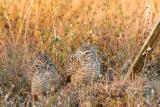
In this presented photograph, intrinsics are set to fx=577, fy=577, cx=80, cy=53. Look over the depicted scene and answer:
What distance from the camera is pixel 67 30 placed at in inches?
248

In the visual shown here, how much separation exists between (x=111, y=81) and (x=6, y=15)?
156cm

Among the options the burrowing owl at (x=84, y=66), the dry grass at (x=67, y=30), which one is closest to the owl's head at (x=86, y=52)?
the burrowing owl at (x=84, y=66)

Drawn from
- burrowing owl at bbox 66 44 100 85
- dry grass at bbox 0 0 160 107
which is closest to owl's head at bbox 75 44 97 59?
burrowing owl at bbox 66 44 100 85

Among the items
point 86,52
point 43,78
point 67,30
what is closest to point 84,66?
point 86,52

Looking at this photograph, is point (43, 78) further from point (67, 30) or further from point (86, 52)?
point (67, 30)

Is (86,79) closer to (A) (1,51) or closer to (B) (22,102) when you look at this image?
(B) (22,102)

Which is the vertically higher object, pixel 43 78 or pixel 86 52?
pixel 86 52

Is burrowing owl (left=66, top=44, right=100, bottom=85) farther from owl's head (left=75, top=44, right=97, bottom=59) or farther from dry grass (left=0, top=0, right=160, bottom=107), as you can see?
dry grass (left=0, top=0, right=160, bottom=107)

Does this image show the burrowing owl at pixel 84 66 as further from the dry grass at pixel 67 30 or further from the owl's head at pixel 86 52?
the dry grass at pixel 67 30

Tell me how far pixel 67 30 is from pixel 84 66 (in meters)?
0.91

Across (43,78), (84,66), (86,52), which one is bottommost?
(43,78)

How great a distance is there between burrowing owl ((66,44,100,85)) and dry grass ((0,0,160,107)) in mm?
165

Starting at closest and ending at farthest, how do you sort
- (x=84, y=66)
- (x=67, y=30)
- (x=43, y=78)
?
(x=43, y=78) < (x=84, y=66) < (x=67, y=30)

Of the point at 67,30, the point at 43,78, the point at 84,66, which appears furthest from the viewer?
the point at 67,30
